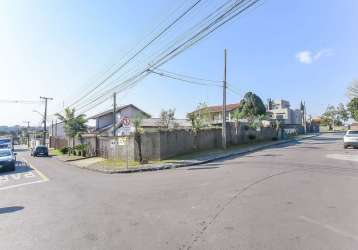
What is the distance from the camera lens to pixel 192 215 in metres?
7.37

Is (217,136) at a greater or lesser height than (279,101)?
lesser

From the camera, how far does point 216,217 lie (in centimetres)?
709

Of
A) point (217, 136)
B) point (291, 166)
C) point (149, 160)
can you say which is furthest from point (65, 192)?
point (217, 136)

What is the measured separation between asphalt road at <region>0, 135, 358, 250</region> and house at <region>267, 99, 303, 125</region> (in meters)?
62.6

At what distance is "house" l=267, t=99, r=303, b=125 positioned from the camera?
77.0 metres

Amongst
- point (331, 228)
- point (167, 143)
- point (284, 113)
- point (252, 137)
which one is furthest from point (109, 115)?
point (331, 228)

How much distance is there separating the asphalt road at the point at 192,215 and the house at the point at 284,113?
62.6m

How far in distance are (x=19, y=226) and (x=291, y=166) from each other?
41.0 ft

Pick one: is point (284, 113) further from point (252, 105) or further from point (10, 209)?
point (10, 209)

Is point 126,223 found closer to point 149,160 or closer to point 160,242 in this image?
point 160,242

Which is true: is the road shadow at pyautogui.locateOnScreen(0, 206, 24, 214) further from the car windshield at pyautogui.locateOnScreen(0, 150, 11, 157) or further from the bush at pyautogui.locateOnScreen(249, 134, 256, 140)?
the bush at pyautogui.locateOnScreen(249, 134, 256, 140)

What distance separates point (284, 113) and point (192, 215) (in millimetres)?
76148

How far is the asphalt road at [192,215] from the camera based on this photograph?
5.64 metres

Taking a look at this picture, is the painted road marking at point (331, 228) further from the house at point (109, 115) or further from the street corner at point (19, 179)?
the house at point (109, 115)
